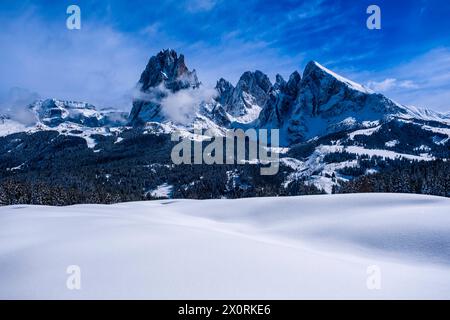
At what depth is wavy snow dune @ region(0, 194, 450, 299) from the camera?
33.1 feet

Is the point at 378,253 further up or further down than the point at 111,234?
further down

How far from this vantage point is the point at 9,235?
17.0 m

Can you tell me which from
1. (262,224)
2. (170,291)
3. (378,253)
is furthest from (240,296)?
(262,224)

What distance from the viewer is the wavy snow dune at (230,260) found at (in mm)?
10094

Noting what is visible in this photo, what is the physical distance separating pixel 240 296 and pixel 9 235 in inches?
550

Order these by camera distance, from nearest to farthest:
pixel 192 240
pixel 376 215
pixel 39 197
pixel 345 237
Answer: pixel 192 240 → pixel 345 237 → pixel 376 215 → pixel 39 197

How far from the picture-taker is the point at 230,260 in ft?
40.8

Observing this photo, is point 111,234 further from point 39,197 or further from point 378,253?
point 39,197

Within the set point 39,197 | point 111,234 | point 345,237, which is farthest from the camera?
point 39,197

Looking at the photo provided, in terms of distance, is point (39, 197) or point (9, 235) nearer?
point (9, 235)

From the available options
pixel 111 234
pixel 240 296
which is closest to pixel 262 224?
pixel 111 234
